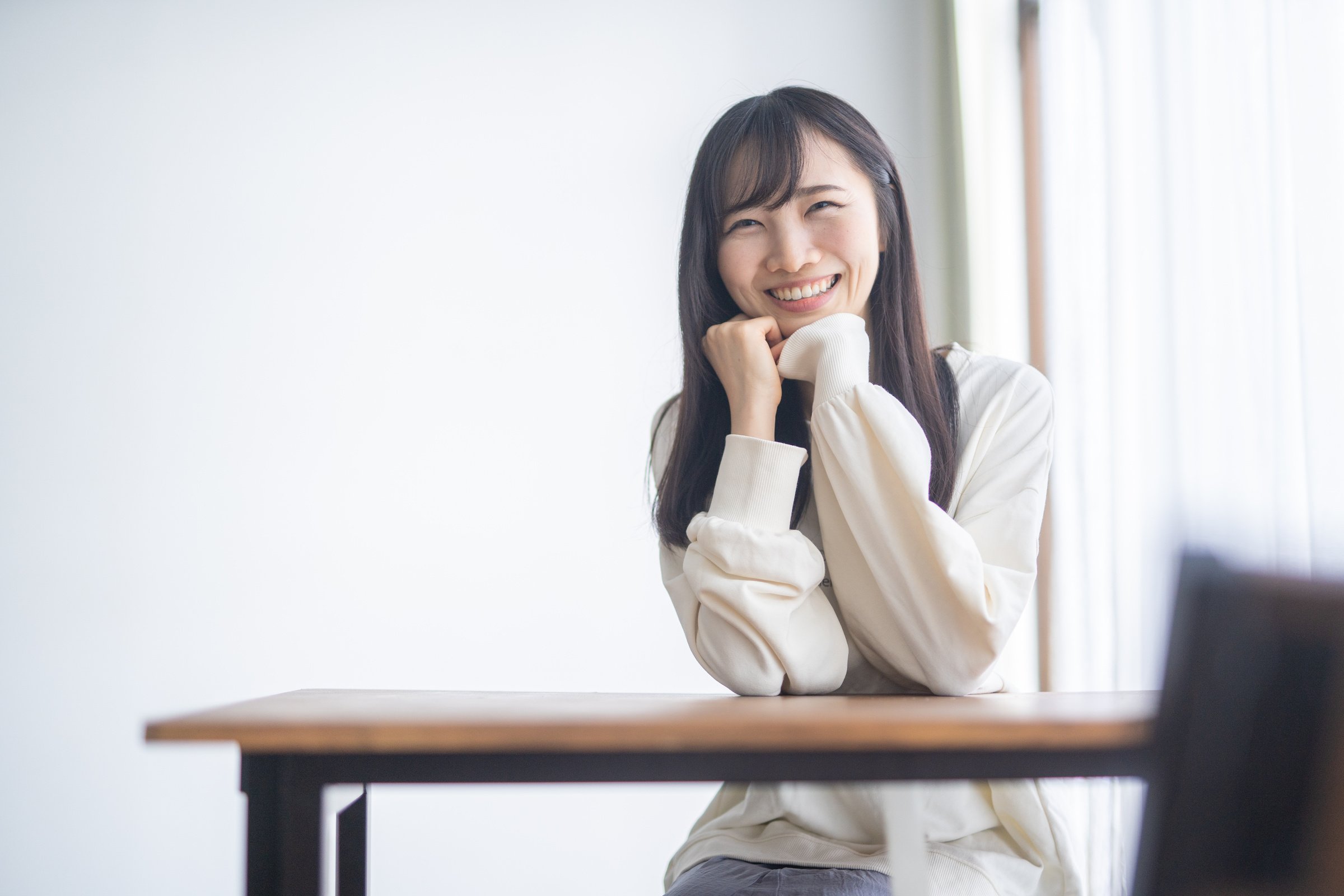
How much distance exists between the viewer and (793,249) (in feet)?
3.81

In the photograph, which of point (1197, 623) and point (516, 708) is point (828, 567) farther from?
point (1197, 623)

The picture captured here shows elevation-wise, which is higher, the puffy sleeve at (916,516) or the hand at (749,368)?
the hand at (749,368)

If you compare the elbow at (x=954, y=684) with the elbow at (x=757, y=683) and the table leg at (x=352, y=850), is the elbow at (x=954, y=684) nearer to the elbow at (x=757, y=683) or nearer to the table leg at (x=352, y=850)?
the elbow at (x=757, y=683)

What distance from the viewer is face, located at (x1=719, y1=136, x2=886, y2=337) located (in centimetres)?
117

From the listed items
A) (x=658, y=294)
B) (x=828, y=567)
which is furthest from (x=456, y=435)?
(x=828, y=567)

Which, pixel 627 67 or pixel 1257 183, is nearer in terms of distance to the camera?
pixel 1257 183

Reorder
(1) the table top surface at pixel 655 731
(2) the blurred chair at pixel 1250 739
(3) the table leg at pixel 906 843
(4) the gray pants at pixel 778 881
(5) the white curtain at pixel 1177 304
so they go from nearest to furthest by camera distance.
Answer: (2) the blurred chair at pixel 1250 739 < (1) the table top surface at pixel 655 731 < (3) the table leg at pixel 906 843 < (4) the gray pants at pixel 778 881 < (5) the white curtain at pixel 1177 304

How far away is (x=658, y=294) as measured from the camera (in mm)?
2576

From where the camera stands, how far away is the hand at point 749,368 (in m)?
1.09

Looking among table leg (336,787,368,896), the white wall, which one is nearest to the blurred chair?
table leg (336,787,368,896)

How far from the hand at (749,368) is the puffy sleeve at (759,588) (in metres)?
0.05

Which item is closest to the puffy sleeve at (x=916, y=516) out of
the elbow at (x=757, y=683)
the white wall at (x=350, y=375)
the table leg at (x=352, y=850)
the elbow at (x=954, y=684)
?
the elbow at (x=954, y=684)

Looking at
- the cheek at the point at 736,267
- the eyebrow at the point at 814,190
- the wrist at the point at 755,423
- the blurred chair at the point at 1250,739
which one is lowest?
the blurred chair at the point at 1250,739

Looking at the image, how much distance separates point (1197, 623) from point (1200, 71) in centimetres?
158
